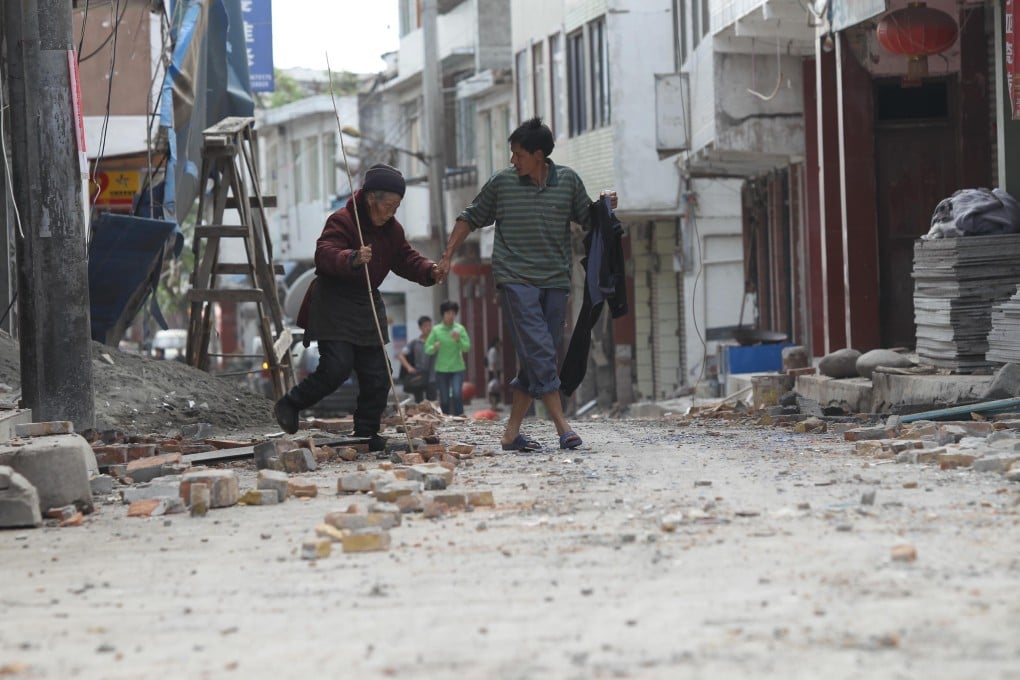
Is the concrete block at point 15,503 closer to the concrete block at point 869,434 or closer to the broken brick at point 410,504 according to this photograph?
the broken brick at point 410,504

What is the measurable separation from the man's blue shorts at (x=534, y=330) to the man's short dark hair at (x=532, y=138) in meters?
0.79

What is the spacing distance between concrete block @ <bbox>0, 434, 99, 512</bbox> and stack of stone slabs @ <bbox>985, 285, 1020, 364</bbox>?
6.52 m

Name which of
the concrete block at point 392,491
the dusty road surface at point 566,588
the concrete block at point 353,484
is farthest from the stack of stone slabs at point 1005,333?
the concrete block at point 392,491

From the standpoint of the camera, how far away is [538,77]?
30609 millimetres

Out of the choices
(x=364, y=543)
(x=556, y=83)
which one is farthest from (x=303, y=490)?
(x=556, y=83)

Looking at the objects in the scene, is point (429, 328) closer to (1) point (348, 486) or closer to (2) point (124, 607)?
(1) point (348, 486)

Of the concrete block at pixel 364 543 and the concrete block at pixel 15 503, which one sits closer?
the concrete block at pixel 364 543

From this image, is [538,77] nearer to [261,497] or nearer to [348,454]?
[348,454]

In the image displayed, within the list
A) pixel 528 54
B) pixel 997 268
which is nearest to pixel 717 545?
pixel 997 268

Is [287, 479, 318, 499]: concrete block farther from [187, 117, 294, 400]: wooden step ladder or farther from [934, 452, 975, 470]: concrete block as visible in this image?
[187, 117, 294, 400]: wooden step ladder

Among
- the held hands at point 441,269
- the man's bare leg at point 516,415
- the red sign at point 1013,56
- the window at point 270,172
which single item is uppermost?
the window at point 270,172

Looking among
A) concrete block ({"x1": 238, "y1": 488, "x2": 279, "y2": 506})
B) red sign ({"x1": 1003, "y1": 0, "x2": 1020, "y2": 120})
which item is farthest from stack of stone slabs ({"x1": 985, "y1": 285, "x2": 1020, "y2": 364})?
concrete block ({"x1": 238, "y1": 488, "x2": 279, "y2": 506})

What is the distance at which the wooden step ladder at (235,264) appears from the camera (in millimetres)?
14867

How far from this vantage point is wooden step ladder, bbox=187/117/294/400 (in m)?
14.9
